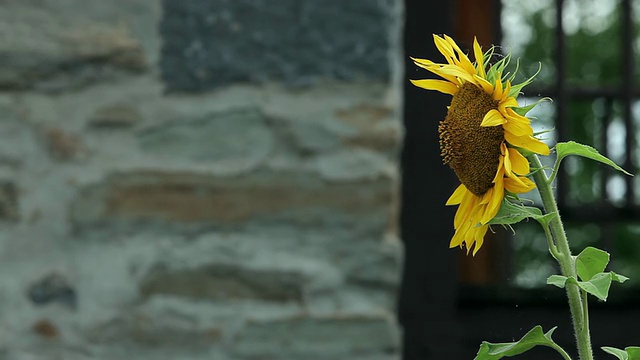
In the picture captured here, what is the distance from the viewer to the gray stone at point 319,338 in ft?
4.62

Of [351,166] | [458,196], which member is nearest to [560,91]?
[351,166]

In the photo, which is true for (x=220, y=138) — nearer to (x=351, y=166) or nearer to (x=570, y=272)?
(x=351, y=166)

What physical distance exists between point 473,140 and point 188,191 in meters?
1.00

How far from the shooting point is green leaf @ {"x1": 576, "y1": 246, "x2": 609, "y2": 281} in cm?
47

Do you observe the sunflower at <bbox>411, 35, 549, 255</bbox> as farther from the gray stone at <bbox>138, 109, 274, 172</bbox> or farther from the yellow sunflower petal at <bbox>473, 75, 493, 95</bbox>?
the gray stone at <bbox>138, 109, 274, 172</bbox>

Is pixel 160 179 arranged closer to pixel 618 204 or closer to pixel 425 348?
pixel 425 348

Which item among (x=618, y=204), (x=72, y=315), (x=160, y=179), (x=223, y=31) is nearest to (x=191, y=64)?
(x=223, y=31)

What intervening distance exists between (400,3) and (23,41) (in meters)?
0.59

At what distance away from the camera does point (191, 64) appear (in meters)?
1.43

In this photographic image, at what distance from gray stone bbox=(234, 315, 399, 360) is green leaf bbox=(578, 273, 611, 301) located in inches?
38.6

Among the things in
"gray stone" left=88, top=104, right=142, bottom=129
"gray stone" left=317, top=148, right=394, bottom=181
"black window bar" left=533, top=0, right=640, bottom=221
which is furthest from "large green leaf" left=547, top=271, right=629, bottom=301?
"black window bar" left=533, top=0, right=640, bottom=221

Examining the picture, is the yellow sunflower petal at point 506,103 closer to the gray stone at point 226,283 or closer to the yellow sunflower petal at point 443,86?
the yellow sunflower petal at point 443,86

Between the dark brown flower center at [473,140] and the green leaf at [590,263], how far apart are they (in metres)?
0.06

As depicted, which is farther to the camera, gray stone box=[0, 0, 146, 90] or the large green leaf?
gray stone box=[0, 0, 146, 90]
